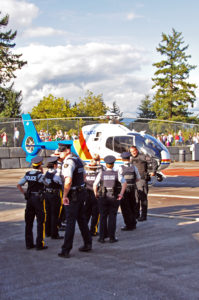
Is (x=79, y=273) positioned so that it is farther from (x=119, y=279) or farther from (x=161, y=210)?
(x=161, y=210)

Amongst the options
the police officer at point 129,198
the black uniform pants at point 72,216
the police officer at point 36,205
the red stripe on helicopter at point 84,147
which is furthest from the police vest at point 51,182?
the red stripe on helicopter at point 84,147

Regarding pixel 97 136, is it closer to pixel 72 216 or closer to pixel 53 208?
pixel 53 208

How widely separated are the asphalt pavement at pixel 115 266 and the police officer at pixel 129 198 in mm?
241

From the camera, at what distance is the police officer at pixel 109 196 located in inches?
291

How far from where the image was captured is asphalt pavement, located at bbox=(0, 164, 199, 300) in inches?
190

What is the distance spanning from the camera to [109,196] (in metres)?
7.38

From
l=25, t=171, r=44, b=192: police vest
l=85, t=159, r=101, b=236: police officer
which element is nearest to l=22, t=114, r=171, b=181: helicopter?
l=85, t=159, r=101, b=236: police officer

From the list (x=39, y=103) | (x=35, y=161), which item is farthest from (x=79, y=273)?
(x=39, y=103)

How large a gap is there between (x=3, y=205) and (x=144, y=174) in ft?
16.4

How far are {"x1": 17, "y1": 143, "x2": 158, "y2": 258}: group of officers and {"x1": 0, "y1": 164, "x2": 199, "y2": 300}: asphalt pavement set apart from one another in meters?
0.30

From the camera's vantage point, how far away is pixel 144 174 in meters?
9.77

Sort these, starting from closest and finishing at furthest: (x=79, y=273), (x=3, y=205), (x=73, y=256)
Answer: (x=79, y=273) → (x=73, y=256) → (x=3, y=205)

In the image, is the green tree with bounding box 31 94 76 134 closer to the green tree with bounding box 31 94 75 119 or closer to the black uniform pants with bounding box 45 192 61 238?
the green tree with bounding box 31 94 75 119

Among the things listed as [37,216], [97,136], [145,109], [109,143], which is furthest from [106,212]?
[145,109]
